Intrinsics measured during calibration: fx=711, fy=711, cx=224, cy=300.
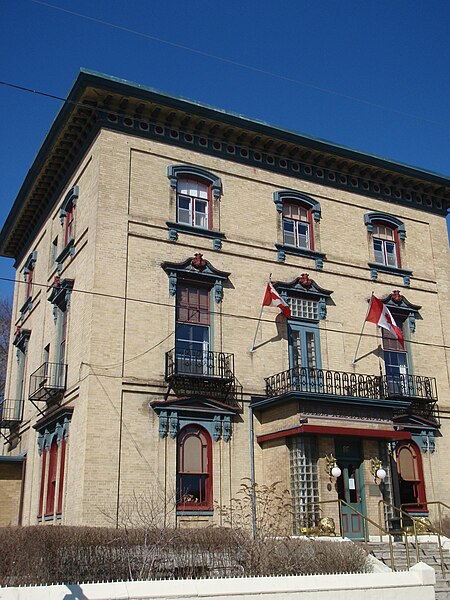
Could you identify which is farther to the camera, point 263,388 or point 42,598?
point 263,388

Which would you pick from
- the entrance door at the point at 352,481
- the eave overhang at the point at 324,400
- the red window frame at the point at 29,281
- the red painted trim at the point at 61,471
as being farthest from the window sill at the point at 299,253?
the red window frame at the point at 29,281

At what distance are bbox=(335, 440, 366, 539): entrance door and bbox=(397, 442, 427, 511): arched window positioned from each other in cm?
333

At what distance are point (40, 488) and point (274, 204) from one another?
516 inches

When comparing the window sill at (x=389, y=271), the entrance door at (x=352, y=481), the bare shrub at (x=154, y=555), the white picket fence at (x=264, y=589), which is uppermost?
the window sill at (x=389, y=271)

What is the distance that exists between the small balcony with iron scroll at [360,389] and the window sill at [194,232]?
16.6ft

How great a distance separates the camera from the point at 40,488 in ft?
79.4

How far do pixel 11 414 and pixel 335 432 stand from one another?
14892 millimetres

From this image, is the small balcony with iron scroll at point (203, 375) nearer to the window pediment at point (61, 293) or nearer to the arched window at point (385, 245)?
the window pediment at point (61, 293)

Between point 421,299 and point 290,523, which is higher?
point 421,299

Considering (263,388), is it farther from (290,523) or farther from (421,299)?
(421,299)

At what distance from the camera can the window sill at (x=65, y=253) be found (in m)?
25.2

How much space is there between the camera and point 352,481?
73.1 ft

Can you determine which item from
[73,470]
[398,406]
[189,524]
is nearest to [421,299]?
[398,406]

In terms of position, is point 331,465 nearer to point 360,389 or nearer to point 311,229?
point 360,389
